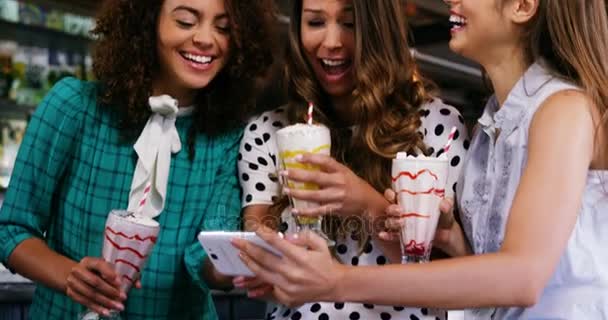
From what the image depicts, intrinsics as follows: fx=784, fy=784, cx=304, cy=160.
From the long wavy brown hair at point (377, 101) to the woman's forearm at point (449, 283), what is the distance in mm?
539

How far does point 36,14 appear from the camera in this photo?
4184 mm

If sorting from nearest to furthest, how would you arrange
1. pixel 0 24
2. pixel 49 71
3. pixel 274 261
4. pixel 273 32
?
pixel 274 261 → pixel 273 32 → pixel 0 24 → pixel 49 71

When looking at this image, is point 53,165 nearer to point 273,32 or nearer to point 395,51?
point 273,32

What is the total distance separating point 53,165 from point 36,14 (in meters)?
2.40

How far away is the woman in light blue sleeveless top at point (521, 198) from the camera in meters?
1.33

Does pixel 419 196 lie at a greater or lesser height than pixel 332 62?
lesser

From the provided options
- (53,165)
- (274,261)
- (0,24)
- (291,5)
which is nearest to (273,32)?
(291,5)

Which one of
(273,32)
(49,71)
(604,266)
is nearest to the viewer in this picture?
(604,266)

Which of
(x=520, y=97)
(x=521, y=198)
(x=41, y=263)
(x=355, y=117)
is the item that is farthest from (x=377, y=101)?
(x=41, y=263)

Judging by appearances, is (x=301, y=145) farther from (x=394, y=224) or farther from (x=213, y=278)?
(x=213, y=278)

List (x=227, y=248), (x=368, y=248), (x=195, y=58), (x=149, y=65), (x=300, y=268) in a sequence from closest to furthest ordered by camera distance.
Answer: (x=300, y=268)
(x=227, y=248)
(x=368, y=248)
(x=195, y=58)
(x=149, y=65)

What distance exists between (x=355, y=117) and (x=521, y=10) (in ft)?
1.83

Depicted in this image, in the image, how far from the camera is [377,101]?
197 centimetres

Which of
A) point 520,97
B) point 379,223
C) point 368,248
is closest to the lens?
point 520,97
